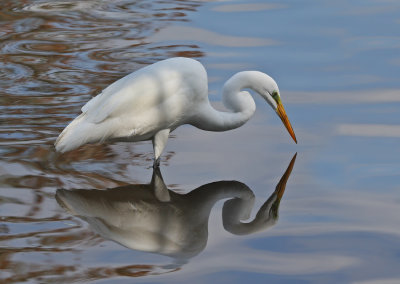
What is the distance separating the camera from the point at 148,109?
5.48 meters

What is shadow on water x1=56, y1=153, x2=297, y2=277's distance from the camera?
180 inches

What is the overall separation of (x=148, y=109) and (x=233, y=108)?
69cm

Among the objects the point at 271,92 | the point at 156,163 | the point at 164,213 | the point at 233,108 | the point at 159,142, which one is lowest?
the point at 164,213

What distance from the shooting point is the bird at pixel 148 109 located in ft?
17.6

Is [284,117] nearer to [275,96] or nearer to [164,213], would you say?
[275,96]

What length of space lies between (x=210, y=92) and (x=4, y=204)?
2.38m

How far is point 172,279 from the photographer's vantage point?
417 cm

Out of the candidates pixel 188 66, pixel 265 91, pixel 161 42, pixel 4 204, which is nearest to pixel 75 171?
pixel 4 204

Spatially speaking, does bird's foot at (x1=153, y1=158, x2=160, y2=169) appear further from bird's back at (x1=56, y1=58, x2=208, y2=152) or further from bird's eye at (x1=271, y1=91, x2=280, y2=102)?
bird's eye at (x1=271, y1=91, x2=280, y2=102)

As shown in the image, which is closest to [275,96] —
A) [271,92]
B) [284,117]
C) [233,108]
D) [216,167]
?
[271,92]

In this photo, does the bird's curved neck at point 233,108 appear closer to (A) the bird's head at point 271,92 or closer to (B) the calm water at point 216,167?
(A) the bird's head at point 271,92

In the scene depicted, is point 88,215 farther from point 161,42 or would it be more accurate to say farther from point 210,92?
point 161,42

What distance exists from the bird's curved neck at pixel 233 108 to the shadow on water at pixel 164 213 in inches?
20.6

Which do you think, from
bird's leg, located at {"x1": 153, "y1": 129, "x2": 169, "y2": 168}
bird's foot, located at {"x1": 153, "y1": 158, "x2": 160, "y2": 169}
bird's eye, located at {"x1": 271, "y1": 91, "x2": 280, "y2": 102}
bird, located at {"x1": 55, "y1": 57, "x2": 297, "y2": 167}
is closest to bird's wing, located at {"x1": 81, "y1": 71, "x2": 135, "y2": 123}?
bird, located at {"x1": 55, "y1": 57, "x2": 297, "y2": 167}
